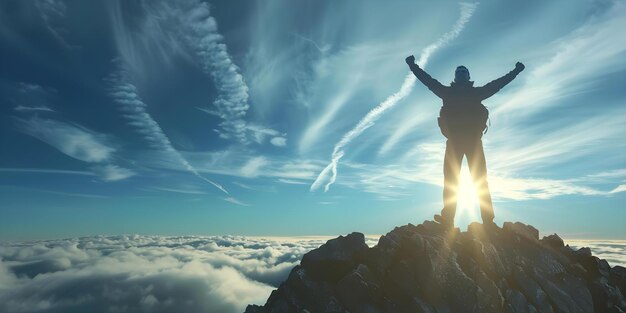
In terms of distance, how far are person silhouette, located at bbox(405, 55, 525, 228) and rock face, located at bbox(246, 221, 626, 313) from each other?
151 cm

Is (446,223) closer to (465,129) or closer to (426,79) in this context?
(465,129)

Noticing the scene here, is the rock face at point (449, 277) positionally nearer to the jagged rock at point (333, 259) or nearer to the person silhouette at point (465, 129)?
the jagged rock at point (333, 259)

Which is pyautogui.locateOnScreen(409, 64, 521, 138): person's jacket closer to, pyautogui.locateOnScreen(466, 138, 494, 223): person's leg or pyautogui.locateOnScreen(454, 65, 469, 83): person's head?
pyautogui.locateOnScreen(454, 65, 469, 83): person's head

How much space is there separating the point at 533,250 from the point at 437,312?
7245 millimetres

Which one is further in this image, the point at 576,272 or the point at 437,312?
the point at 576,272

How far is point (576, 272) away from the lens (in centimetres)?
1619

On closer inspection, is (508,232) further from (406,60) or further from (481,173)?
(406,60)

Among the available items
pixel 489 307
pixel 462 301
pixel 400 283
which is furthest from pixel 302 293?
pixel 489 307

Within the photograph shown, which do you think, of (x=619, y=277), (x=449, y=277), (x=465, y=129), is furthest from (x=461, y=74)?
(x=619, y=277)

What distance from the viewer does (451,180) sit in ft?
58.2

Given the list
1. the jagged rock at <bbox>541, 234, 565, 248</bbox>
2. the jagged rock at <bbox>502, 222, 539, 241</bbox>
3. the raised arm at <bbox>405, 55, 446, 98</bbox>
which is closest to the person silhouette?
the raised arm at <bbox>405, 55, 446, 98</bbox>

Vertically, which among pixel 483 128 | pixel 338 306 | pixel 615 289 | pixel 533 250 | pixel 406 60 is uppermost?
Answer: pixel 406 60

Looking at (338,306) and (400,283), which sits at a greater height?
(400,283)

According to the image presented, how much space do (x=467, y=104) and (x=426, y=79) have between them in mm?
2530
